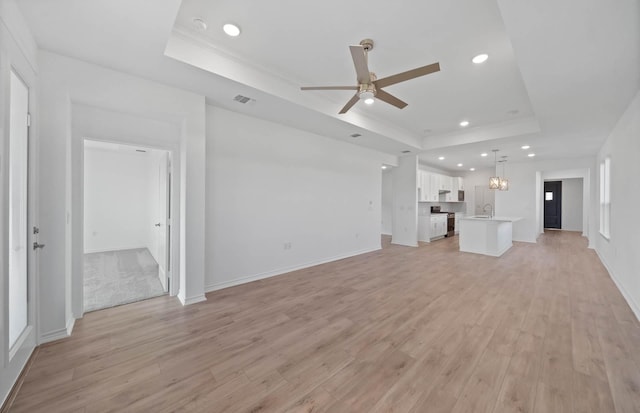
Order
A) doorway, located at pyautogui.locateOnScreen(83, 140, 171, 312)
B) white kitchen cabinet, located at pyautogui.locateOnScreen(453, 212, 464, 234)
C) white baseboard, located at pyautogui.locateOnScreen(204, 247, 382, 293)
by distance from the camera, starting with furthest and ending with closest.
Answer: white kitchen cabinet, located at pyautogui.locateOnScreen(453, 212, 464, 234)
doorway, located at pyautogui.locateOnScreen(83, 140, 171, 312)
white baseboard, located at pyautogui.locateOnScreen(204, 247, 382, 293)

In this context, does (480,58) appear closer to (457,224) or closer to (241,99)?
(241,99)

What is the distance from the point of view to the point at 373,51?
2791mm

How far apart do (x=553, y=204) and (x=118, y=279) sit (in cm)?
1598

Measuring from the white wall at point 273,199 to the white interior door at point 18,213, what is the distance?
178 centimetres

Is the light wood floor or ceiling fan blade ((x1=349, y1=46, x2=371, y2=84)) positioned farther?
ceiling fan blade ((x1=349, y1=46, x2=371, y2=84))

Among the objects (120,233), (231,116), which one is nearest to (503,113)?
(231,116)

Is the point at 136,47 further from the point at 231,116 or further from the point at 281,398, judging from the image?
the point at 281,398

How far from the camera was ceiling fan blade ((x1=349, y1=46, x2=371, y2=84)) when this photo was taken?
6.62 ft

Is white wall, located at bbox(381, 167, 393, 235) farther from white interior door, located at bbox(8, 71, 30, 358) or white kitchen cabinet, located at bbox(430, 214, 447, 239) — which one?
white interior door, located at bbox(8, 71, 30, 358)

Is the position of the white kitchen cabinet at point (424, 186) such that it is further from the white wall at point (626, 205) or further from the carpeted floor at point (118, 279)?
the carpeted floor at point (118, 279)

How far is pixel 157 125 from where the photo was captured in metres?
3.26

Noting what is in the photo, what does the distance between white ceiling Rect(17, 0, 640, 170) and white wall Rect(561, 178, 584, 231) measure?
29.9 ft

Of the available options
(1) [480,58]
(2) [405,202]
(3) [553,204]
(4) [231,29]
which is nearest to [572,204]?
(3) [553,204]

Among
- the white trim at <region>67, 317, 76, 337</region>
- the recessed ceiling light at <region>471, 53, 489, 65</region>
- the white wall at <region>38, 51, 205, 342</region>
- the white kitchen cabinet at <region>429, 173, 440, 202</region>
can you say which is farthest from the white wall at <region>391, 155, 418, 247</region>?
the white trim at <region>67, 317, 76, 337</region>
